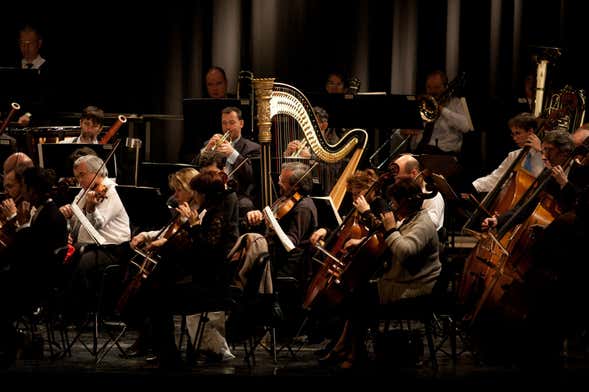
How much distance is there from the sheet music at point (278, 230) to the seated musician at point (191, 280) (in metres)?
0.68

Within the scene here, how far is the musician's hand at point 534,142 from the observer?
7.16m

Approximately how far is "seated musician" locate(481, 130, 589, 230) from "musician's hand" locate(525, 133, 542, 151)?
1.77ft

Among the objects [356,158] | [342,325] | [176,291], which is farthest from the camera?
[356,158]

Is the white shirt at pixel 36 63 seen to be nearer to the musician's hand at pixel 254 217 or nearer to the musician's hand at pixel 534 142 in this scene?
the musician's hand at pixel 254 217

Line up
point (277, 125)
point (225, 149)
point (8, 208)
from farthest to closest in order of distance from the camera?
point (225, 149) → point (277, 125) → point (8, 208)

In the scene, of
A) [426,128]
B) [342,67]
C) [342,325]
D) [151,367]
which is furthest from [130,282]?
[342,67]

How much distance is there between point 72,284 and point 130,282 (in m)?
0.72

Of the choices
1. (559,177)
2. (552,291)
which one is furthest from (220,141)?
(552,291)

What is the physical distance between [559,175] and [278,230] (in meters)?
1.87

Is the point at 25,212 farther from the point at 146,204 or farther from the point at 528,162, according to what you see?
the point at 528,162

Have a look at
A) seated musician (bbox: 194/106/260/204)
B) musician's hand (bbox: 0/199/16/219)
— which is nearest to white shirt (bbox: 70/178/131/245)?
seated musician (bbox: 194/106/260/204)

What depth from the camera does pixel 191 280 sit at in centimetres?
632

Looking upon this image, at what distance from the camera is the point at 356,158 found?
26.2ft

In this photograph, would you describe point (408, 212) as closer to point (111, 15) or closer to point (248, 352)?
point (248, 352)
